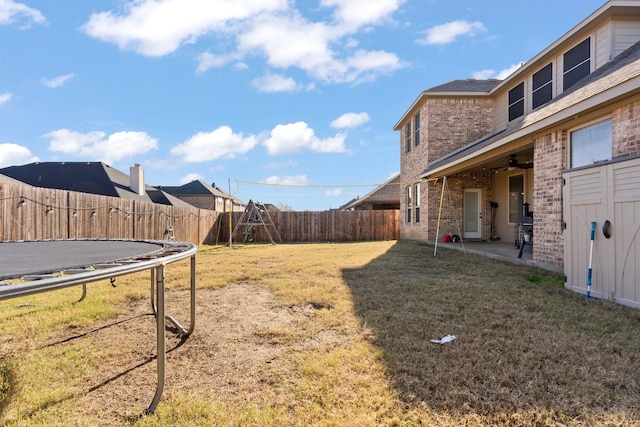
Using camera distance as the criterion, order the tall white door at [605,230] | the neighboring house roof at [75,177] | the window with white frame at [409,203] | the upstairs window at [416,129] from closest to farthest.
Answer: the tall white door at [605,230] → the upstairs window at [416,129] → the window with white frame at [409,203] → the neighboring house roof at [75,177]

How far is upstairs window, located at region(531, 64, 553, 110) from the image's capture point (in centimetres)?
874

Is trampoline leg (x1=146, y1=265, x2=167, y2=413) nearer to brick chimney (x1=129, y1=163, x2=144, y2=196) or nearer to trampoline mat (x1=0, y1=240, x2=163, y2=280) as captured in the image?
trampoline mat (x1=0, y1=240, x2=163, y2=280)

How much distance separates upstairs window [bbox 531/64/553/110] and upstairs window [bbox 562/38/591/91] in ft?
1.44

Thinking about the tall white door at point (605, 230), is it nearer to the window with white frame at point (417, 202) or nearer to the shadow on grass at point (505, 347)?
the shadow on grass at point (505, 347)

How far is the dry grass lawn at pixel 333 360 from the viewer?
1950 millimetres

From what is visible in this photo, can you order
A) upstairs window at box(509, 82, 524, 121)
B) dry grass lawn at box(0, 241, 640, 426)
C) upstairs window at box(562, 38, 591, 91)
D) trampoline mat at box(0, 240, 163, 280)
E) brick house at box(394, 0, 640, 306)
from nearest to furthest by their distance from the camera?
trampoline mat at box(0, 240, 163, 280) → dry grass lawn at box(0, 241, 640, 426) → brick house at box(394, 0, 640, 306) → upstairs window at box(562, 38, 591, 91) → upstairs window at box(509, 82, 524, 121)

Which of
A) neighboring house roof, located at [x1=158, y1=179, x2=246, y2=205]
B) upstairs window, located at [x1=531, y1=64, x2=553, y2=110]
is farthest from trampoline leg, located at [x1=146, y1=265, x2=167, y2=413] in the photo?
neighboring house roof, located at [x1=158, y1=179, x2=246, y2=205]

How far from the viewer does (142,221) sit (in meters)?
9.89

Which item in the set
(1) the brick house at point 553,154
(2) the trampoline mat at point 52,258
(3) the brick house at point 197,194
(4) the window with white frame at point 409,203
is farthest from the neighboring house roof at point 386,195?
(2) the trampoline mat at point 52,258

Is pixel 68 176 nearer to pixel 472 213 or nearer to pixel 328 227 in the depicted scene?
pixel 328 227

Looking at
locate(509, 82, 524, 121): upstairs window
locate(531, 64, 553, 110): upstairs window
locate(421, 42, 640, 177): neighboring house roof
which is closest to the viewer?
locate(421, 42, 640, 177): neighboring house roof

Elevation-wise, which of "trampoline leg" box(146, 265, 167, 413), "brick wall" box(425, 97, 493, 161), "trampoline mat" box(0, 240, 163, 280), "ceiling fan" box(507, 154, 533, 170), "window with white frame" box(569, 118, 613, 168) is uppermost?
"brick wall" box(425, 97, 493, 161)

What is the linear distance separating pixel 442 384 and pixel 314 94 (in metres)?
14.9

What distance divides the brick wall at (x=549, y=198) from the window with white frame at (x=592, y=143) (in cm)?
18
